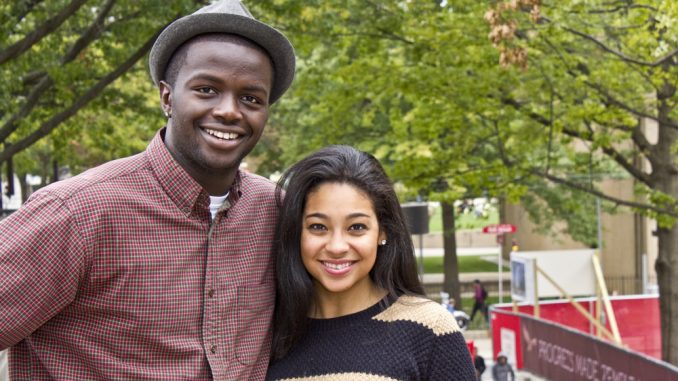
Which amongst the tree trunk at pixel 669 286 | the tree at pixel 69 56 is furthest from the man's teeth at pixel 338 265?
the tree trunk at pixel 669 286

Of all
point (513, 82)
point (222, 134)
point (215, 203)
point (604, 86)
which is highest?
point (513, 82)

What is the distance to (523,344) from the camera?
52.0ft

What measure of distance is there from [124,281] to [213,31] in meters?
0.77

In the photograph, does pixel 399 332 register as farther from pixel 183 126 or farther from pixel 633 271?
pixel 633 271

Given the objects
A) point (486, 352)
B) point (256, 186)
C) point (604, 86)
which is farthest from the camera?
point (486, 352)

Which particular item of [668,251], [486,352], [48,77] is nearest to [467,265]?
[486,352]

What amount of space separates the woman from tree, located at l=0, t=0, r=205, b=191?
6295mm

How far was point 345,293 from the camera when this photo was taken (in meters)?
3.14

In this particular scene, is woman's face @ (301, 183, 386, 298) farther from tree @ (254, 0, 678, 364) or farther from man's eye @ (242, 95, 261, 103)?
tree @ (254, 0, 678, 364)

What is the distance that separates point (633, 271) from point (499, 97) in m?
16.7

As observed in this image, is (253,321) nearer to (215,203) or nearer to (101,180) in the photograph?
(215,203)

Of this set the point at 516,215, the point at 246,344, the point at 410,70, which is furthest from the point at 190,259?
the point at 516,215

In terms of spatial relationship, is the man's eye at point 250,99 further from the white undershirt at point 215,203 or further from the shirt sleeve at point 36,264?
the shirt sleeve at point 36,264

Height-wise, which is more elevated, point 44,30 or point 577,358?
point 44,30
